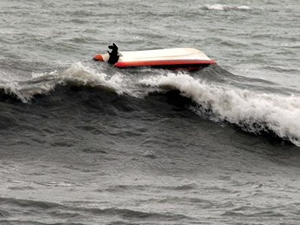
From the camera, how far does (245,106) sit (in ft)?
34.8

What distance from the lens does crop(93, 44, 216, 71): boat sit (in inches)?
490

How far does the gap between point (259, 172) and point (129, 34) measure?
459 inches

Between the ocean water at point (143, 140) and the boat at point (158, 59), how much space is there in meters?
0.18

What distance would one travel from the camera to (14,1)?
2466cm

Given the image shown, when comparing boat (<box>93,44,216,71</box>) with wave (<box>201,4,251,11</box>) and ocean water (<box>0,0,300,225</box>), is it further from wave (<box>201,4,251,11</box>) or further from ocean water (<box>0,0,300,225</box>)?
wave (<box>201,4,251,11</box>)

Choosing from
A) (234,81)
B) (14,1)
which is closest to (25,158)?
(234,81)

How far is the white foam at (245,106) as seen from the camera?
10297 millimetres

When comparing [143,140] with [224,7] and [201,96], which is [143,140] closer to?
[201,96]

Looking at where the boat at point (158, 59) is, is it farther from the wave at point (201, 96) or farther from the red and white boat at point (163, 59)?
the wave at point (201, 96)

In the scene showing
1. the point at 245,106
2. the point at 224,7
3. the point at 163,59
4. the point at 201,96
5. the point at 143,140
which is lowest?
the point at 143,140

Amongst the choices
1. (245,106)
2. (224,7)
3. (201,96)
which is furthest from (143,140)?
(224,7)

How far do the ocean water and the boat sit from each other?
7.2 inches

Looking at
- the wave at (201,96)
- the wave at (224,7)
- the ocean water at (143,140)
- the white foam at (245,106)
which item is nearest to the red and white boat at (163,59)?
the ocean water at (143,140)

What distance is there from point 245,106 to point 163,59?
8.17ft
